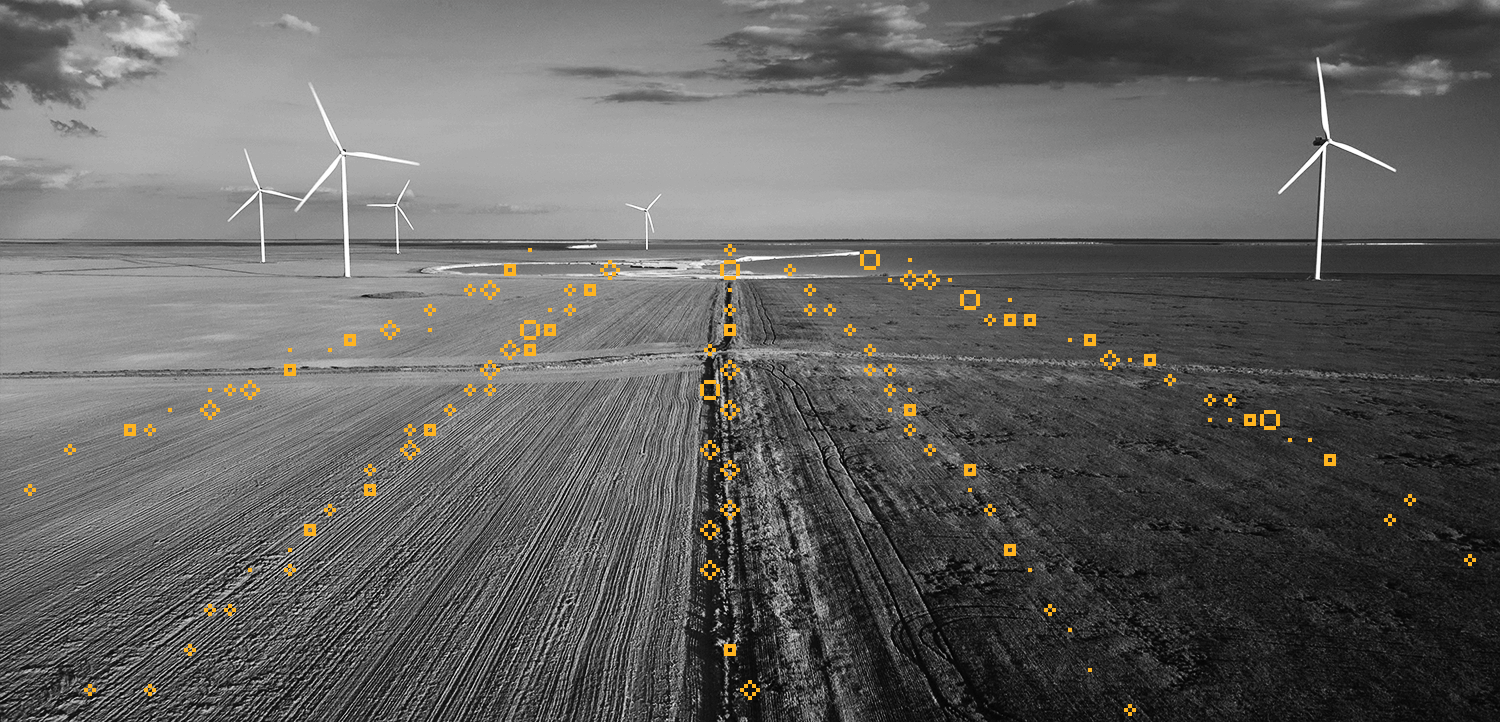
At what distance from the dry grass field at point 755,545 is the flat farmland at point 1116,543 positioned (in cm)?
3

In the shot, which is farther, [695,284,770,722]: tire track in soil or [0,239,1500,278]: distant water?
[0,239,1500,278]: distant water

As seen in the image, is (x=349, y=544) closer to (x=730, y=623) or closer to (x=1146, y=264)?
(x=730, y=623)

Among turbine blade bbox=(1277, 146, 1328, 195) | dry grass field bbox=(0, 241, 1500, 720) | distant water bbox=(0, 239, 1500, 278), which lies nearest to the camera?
dry grass field bbox=(0, 241, 1500, 720)

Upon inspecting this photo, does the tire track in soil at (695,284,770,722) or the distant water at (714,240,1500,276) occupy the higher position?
the distant water at (714,240,1500,276)

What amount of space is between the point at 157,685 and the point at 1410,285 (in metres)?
42.9

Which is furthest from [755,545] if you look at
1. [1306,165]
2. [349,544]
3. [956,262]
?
[956,262]

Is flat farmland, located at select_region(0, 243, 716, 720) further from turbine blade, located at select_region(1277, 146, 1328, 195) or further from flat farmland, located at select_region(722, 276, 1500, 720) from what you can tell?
turbine blade, located at select_region(1277, 146, 1328, 195)

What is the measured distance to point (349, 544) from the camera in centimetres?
491

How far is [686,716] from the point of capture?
126 inches

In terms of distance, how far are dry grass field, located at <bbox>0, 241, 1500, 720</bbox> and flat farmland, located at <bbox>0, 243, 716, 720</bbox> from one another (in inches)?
0.9

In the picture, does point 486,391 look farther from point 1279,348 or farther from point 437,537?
point 1279,348

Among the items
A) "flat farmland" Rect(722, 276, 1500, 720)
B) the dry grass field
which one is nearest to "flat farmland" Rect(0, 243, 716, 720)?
the dry grass field

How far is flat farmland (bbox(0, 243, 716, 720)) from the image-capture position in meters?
3.42

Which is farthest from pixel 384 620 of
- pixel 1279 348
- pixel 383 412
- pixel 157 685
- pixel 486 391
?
pixel 1279 348
